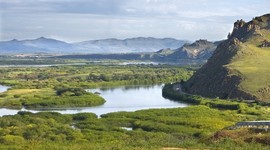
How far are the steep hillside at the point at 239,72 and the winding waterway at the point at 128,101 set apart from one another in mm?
11368

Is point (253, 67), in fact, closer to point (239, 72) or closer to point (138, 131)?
point (239, 72)

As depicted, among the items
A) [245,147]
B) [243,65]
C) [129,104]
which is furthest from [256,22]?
[245,147]

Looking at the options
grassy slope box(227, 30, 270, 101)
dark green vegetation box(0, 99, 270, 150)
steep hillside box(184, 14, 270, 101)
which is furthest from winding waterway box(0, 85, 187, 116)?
grassy slope box(227, 30, 270, 101)

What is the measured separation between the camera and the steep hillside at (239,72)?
103656 millimetres

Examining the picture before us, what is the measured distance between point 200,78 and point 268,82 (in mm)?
21584

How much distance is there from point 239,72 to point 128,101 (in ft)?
88.5

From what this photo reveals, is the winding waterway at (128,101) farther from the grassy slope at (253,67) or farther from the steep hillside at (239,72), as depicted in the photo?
the grassy slope at (253,67)

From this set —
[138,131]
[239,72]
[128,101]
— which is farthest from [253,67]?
[138,131]

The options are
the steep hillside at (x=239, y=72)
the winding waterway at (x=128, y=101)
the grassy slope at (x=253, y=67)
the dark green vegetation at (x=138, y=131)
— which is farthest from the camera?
the steep hillside at (x=239, y=72)

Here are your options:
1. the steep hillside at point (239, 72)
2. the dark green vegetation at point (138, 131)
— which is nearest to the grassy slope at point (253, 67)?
the steep hillside at point (239, 72)

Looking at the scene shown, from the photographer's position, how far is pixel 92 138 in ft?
176

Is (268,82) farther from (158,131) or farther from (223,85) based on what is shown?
(158,131)

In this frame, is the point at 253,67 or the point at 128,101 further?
the point at 253,67

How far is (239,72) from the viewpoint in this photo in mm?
110312
